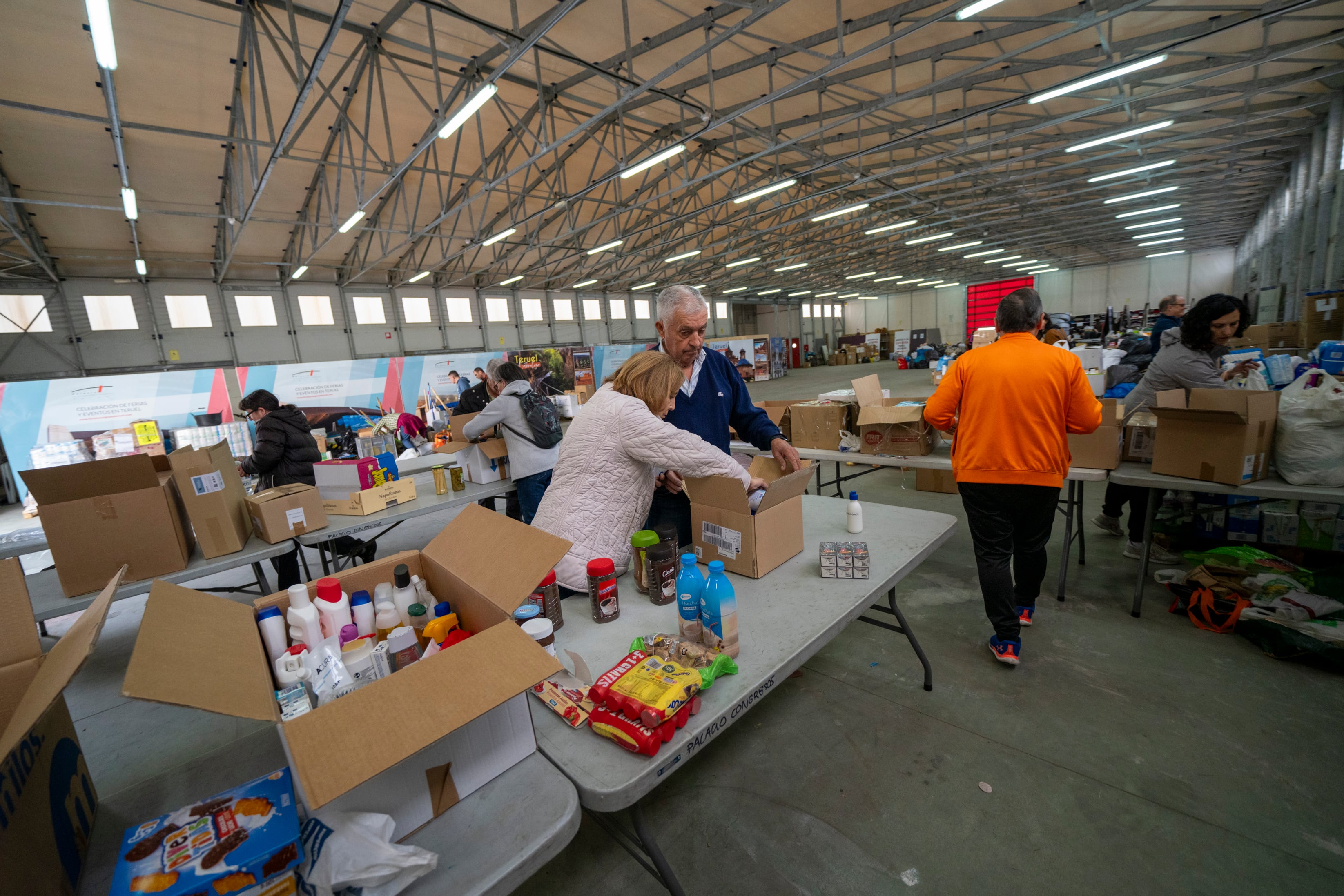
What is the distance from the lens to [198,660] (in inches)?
31.4

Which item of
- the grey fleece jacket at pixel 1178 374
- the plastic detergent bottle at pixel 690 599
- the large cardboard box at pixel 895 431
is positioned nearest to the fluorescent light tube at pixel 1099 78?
the grey fleece jacket at pixel 1178 374

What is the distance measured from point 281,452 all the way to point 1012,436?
4147mm

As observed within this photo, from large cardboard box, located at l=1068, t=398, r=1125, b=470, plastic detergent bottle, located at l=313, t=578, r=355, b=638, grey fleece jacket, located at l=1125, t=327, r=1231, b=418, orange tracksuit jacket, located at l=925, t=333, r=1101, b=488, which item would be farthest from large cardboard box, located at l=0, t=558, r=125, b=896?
grey fleece jacket, located at l=1125, t=327, r=1231, b=418

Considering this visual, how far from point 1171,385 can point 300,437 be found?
5.36m

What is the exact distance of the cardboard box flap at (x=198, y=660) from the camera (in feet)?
2.23

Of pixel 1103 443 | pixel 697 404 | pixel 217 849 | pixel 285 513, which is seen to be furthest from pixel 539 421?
pixel 1103 443

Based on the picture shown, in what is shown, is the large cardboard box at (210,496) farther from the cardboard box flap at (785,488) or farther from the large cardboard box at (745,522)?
the cardboard box flap at (785,488)

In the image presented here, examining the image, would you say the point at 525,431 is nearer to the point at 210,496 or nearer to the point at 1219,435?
the point at 210,496

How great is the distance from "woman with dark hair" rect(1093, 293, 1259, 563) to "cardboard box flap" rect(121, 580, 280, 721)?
364 cm

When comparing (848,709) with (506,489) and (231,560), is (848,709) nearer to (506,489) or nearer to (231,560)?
(506,489)

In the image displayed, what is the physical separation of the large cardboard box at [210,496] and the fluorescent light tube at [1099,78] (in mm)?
8553

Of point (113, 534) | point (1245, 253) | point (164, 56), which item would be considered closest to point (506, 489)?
point (113, 534)

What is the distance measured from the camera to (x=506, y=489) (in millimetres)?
3650

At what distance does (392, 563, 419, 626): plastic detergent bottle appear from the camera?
4.60 ft
